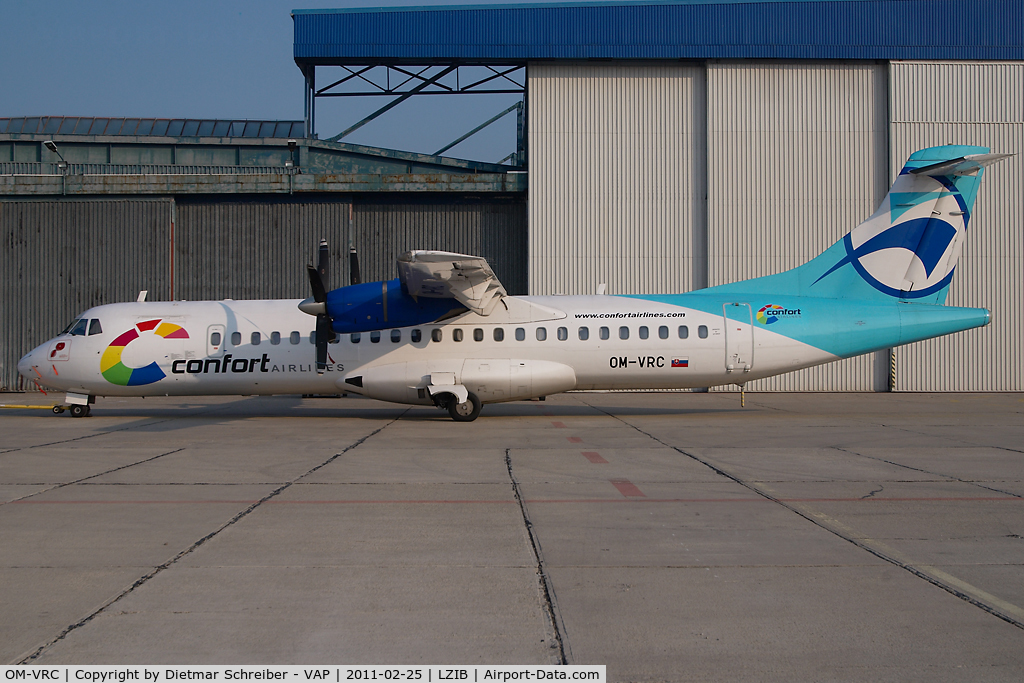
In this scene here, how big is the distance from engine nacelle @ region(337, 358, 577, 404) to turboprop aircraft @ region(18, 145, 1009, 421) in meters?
0.03

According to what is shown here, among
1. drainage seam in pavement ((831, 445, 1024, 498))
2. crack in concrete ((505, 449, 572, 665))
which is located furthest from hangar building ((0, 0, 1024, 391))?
crack in concrete ((505, 449, 572, 665))

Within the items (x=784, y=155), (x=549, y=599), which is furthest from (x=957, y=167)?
(x=549, y=599)

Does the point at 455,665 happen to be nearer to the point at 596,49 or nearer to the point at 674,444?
the point at 674,444

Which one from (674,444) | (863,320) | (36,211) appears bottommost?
(674,444)

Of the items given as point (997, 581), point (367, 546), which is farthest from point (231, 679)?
point (997, 581)

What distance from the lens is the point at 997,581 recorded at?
17.4 feet

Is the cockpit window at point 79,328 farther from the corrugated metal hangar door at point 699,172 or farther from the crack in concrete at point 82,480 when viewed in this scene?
the corrugated metal hangar door at point 699,172

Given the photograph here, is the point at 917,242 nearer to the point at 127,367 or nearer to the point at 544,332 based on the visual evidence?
the point at 544,332

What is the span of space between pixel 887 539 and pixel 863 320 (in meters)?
11.7

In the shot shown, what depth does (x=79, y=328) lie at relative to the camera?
1814cm

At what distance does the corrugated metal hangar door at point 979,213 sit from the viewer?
26.8 m

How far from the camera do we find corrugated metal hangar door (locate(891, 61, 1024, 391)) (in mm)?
26844
